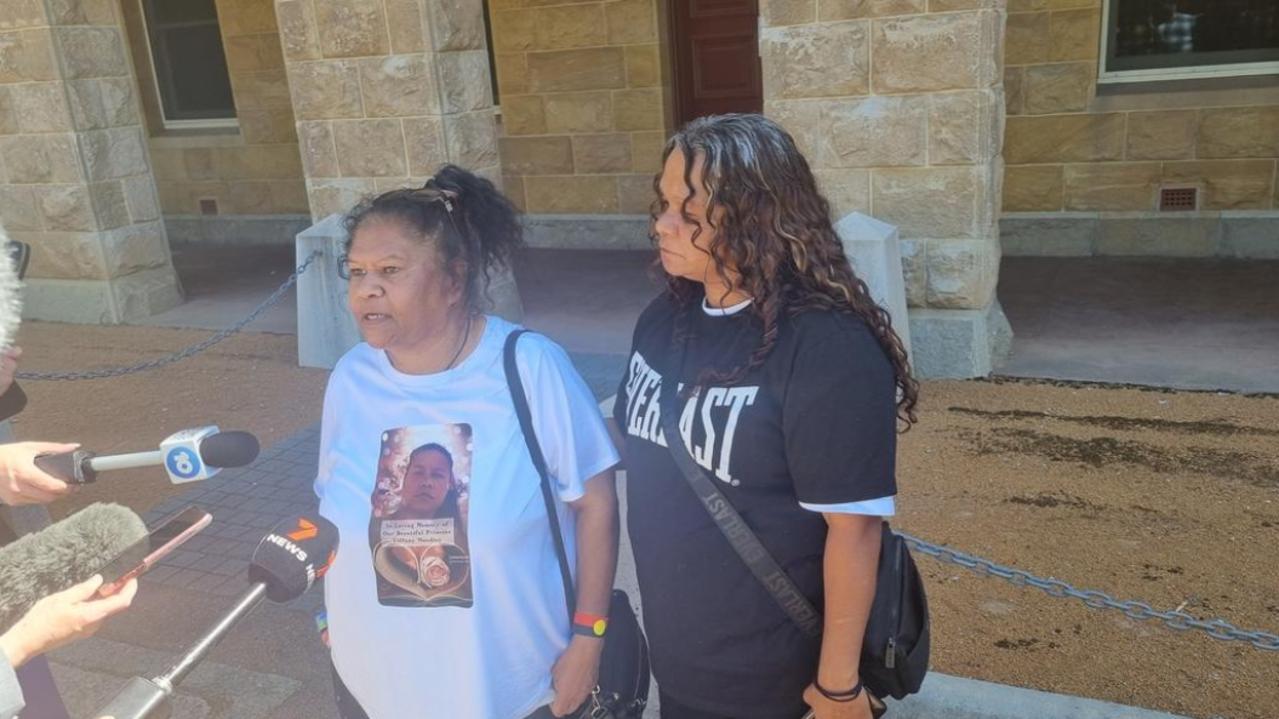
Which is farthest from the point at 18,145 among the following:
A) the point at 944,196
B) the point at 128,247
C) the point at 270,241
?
the point at 944,196

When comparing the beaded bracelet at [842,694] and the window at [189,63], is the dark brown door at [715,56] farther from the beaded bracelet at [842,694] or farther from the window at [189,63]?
the beaded bracelet at [842,694]

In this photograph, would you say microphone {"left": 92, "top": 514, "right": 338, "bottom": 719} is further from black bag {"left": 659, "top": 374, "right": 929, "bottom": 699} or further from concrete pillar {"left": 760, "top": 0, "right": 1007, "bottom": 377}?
concrete pillar {"left": 760, "top": 0, "right": 1007, "bottom": 377}

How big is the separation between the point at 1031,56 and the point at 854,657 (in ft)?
25.1

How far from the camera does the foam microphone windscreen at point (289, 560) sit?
70.2 inches

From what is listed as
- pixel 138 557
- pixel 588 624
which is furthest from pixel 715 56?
pixel 138 557

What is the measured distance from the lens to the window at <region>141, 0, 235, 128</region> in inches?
469

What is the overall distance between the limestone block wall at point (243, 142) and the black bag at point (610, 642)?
9.93 meters

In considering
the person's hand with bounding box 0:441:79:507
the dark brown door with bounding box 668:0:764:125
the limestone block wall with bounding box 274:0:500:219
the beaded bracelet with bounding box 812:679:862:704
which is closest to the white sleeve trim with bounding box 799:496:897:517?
the beaded bracelet with bounding box 812:679:862:704

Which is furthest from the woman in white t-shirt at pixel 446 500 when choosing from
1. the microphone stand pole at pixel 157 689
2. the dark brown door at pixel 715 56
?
the dark brown door at pixel 715 56

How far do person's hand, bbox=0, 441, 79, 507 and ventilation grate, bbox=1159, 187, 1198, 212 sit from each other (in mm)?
8397

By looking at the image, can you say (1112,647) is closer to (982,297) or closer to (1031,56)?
(982,297)

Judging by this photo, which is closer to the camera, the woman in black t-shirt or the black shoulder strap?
the woman in black t-shirt

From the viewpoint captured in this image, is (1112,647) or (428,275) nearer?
(428,275)

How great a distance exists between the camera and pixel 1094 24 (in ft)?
26.4
